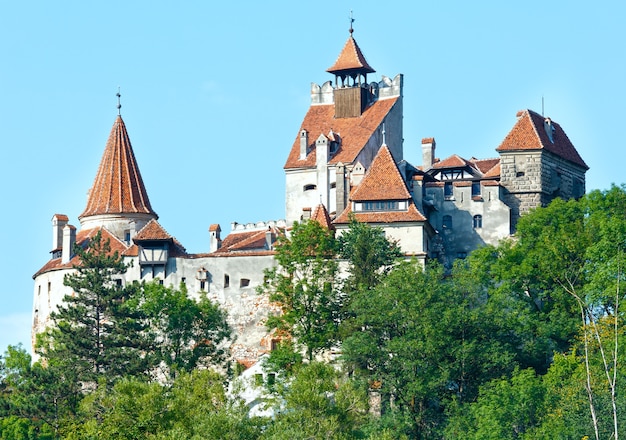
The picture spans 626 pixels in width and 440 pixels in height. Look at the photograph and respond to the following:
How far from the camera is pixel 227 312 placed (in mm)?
80125

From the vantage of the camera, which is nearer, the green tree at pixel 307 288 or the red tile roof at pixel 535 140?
the green tree at pixel 307 288

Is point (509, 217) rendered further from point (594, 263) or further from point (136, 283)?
point (136, 283)

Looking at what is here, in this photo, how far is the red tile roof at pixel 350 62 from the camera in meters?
90.0

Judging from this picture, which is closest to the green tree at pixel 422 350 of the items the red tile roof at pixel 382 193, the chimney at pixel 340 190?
the red tile roof at pixel 382 193

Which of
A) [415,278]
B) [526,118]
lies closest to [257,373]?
[415,278]

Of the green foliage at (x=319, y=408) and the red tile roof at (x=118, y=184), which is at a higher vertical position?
the red tile roof at (x=118, y=184)

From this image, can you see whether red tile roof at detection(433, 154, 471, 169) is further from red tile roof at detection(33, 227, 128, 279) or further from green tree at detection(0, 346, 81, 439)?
green tree at detection(0, 346, 81, 439)

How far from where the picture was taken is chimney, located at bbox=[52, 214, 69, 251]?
87250 millimetres

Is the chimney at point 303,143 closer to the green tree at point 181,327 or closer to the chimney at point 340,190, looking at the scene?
the chimney at point 340,190

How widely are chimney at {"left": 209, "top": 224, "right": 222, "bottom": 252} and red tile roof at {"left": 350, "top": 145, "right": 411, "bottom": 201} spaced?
9732 mm

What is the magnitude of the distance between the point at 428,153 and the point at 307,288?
51.4 feet

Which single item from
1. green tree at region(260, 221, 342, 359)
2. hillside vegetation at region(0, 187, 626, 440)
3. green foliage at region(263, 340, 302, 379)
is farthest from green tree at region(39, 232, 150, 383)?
green tree at region(260, 221, 342, 359)

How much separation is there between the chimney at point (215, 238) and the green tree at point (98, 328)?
9.22 metres

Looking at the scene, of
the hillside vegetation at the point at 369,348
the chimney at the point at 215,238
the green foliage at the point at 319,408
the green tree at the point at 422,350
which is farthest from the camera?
the chimney at the point at 215,238
